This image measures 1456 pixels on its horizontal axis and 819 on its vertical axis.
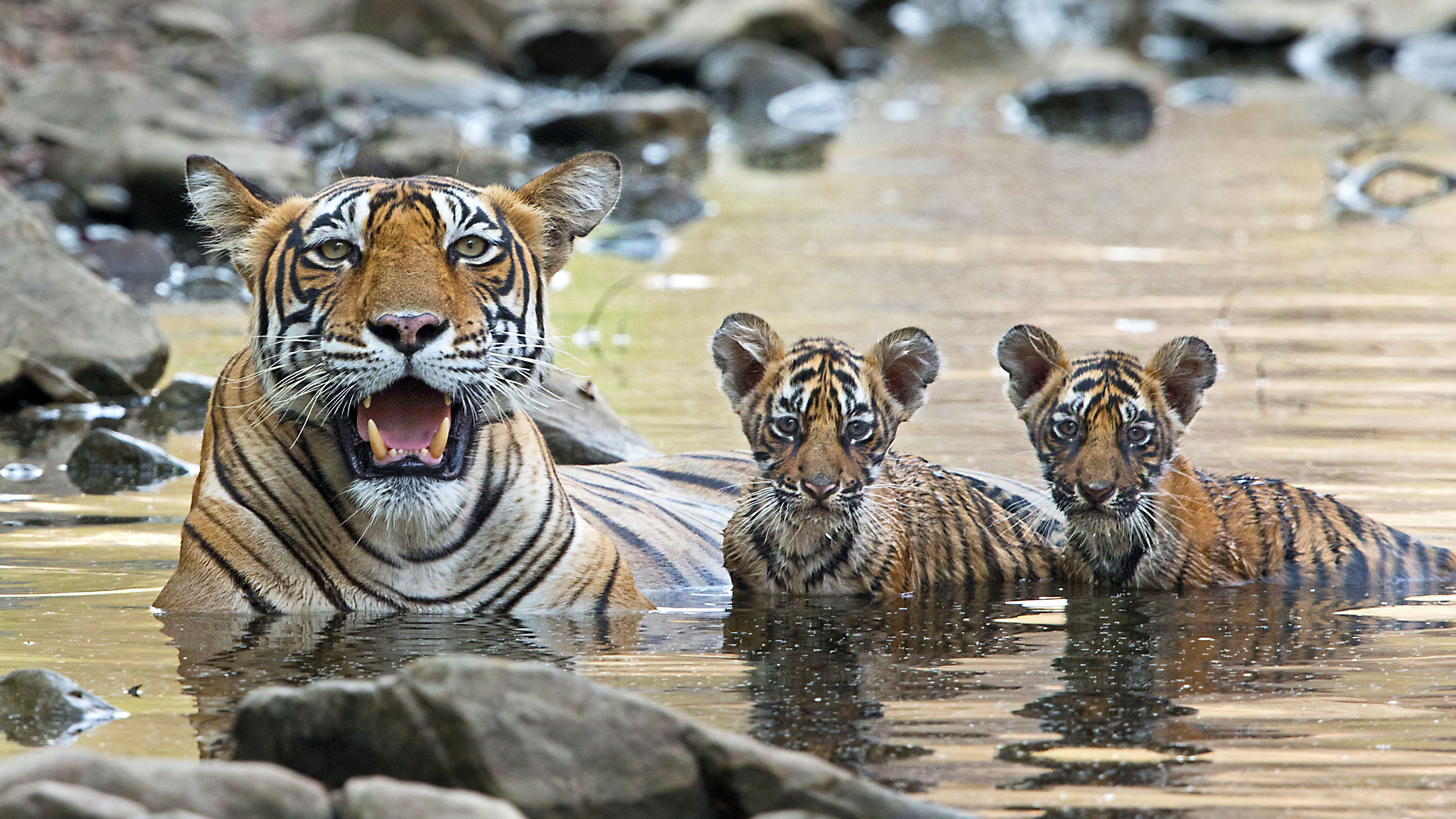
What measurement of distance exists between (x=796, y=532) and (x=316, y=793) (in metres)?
2.71

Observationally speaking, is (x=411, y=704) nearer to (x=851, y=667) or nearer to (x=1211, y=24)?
(x=851, y=667)

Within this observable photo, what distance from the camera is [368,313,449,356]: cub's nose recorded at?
4.22 metres

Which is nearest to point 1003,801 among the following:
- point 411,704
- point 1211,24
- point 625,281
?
point 411,704

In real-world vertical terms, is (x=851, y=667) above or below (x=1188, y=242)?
below

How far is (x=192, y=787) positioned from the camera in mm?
2975

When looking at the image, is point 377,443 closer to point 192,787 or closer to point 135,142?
point 192,787

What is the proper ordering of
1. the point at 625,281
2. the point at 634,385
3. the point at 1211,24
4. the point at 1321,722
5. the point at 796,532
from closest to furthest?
the point at 1321,722 → the point at 796,532 → the point at 634,385 → the point at 625,281 → the point at 1211,24

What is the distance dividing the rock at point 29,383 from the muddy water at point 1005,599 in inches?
14.1

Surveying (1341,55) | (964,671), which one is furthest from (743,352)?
(1341,55)

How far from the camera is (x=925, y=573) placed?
19.0ft

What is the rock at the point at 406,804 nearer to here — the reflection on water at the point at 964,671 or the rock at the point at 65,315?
the reflection on water at the point at 964,671

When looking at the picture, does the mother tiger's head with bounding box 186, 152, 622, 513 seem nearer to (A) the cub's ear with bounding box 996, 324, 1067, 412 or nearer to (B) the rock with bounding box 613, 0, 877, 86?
(A) the cub's ear with bounding box 996, 324, 1067, 412

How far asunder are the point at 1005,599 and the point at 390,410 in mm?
2019

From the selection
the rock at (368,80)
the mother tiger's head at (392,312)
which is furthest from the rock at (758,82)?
the mother tiger's head at (392,312)
